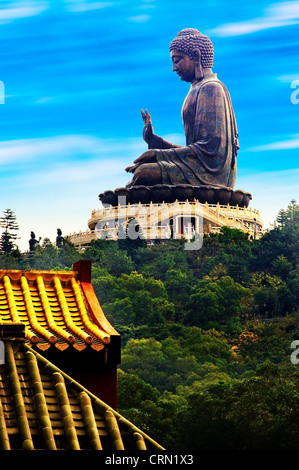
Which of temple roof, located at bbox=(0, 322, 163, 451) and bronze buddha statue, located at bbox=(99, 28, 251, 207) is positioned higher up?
bronze buddha statue, located at bbox=(99, 28, 251, 207)

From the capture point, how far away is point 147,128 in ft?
190

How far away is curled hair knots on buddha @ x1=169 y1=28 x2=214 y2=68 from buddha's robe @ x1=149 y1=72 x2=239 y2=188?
76 centimetres

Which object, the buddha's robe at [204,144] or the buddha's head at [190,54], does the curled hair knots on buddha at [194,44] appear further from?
the buddha's robe at [204,144]

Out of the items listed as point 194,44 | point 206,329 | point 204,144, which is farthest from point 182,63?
point 206,329

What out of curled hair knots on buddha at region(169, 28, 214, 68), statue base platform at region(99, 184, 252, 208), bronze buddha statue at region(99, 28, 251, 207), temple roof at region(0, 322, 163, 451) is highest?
curled hair knots on buddha at region(169, 28, 214, 68)

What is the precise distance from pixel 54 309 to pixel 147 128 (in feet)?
146

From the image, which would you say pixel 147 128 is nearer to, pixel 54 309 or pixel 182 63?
pixel 182 63

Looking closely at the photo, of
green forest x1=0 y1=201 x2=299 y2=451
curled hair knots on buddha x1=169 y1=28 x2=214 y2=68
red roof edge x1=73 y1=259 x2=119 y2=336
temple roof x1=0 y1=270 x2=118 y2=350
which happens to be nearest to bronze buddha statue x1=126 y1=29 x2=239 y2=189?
curled hair knots on buddha x1=169 y1=28 x2=214 y2=68

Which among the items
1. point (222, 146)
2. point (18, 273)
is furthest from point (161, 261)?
point (18, 273)

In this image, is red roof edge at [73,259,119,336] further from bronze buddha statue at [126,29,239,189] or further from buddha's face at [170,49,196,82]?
buddha's face at [170,49,196,82]

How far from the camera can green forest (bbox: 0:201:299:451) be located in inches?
1227

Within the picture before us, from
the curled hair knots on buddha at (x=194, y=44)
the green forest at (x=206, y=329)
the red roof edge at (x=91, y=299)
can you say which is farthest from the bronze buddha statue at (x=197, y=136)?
the red roof edge at (x=91, y=299)

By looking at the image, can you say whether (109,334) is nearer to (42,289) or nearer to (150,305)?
(42,289)
